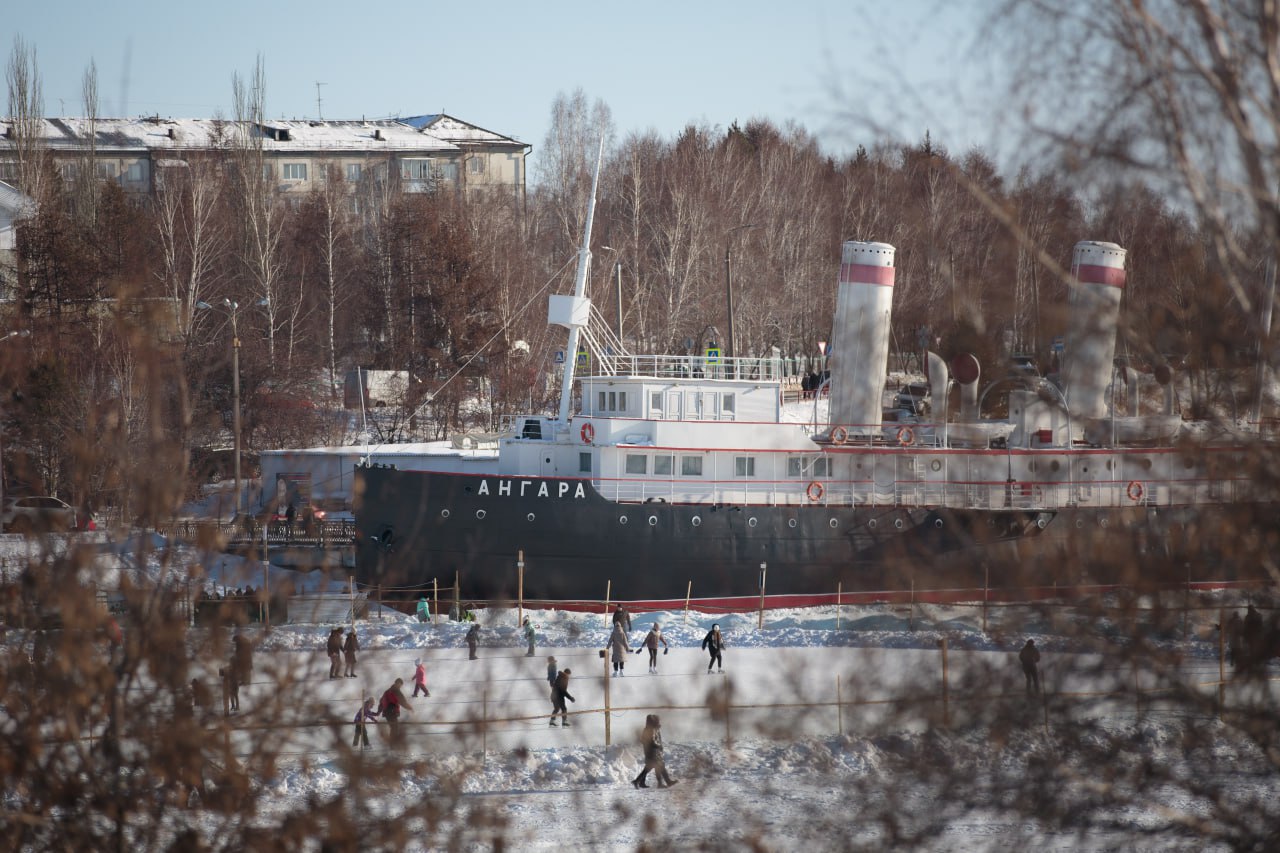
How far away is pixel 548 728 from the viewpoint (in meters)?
16.2

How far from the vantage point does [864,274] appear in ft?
85.8

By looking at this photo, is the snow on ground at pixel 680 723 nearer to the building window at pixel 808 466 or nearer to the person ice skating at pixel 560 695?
the person ice skating at pixel 560 695

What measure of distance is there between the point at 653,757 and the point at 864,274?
48.8ft

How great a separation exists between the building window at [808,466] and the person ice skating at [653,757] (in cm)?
1163

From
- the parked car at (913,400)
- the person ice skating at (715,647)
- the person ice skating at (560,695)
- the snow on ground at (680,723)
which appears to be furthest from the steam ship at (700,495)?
the parked car at (913,400)

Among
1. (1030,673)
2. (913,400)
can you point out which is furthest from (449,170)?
(1030,673)

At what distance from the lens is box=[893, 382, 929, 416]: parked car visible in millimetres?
36450

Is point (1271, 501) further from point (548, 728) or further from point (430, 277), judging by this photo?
point (430, 277)

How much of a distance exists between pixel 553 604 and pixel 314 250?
35.5 meters

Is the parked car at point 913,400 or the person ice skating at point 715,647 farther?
the parked car at point 913,400

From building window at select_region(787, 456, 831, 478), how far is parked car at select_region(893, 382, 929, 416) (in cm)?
1039

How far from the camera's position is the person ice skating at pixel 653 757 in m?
13.9

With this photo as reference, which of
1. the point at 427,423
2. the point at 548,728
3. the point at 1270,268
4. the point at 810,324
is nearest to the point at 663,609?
the point at 548,728

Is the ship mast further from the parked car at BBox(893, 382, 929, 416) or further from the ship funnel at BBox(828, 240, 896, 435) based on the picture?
the parked car at BBox(893, 382, 929, 416)
